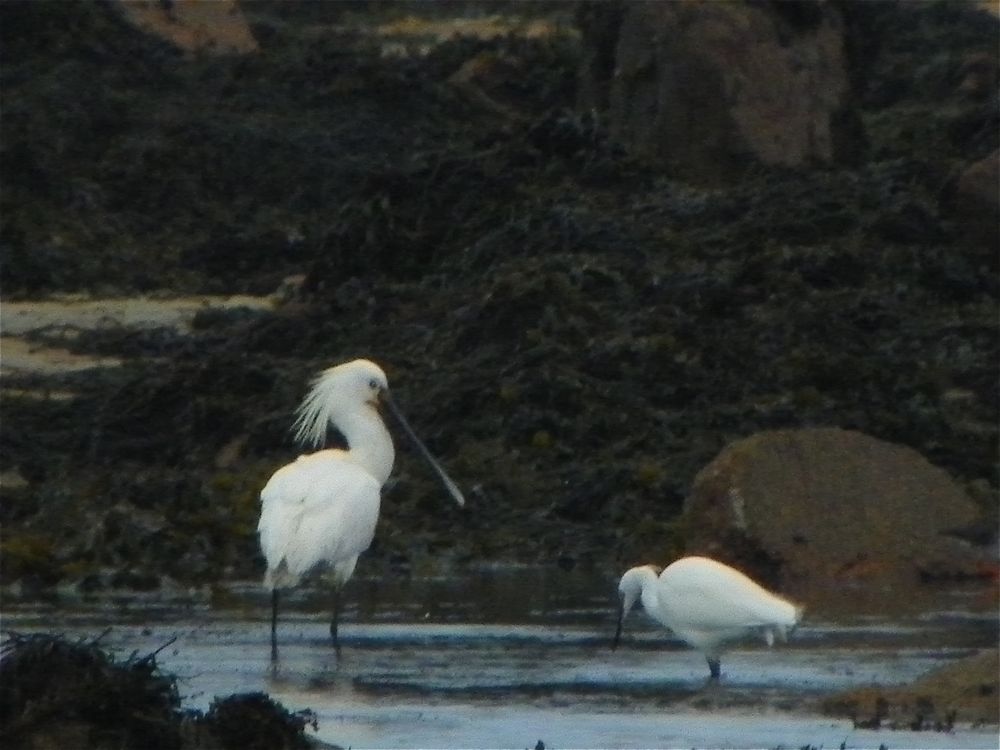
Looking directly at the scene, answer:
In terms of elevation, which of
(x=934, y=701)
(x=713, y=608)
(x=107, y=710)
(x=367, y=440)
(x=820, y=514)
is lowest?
(x=107, y=710)

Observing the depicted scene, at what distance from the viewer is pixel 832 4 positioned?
2358 cm

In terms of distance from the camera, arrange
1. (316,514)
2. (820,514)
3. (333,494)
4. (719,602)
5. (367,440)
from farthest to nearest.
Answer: (820,514), (367,440), (333,494), (316,514), (719,602)

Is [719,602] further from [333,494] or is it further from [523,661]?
[333,494]

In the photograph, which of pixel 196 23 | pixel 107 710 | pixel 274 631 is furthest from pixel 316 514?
pixel 196 23

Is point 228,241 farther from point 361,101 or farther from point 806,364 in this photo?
point 806,364

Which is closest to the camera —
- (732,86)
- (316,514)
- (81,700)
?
(81,700)

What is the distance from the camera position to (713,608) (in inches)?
430

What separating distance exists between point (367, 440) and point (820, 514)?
240 cm

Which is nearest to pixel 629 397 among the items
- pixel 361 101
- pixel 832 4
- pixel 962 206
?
pixel 962 206

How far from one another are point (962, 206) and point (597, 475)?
6043 mm

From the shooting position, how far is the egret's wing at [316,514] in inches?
476

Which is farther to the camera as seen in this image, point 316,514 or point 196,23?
point 196,23

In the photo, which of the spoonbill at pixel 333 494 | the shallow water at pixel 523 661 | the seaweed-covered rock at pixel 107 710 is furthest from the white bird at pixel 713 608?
the seaweed-covered rock at pixel 107 710

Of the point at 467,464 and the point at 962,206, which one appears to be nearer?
the point at 467,464
